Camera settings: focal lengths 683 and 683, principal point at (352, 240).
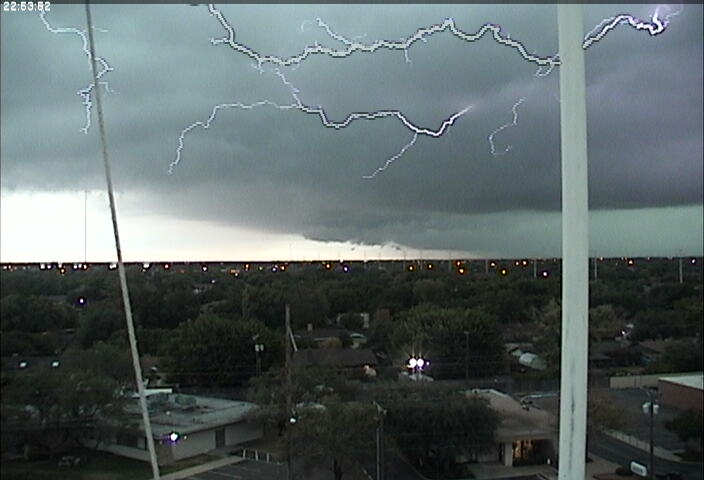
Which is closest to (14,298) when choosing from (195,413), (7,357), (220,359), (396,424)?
(7,357)

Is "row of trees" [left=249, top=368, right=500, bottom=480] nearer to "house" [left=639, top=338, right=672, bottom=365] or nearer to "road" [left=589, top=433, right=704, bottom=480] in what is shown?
"road" [left=589, top=433, right=704, bottom=480]

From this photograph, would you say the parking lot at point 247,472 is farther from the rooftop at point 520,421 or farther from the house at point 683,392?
the house at point 683,392

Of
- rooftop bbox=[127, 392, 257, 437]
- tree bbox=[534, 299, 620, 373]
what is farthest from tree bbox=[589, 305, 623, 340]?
rooftop bbox=[127, 392, 257, 437]

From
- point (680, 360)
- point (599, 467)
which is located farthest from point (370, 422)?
point (680, 360)

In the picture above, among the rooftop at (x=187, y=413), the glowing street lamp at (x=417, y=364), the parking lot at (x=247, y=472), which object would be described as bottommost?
the parking lot at (x=247, y=472)

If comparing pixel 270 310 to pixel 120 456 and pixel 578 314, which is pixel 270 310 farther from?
pixel 578 314

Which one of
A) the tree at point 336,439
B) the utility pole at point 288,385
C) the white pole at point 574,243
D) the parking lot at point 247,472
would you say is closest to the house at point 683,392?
the tree at point 336,439

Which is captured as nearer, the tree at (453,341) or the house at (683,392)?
the house at (683,392)

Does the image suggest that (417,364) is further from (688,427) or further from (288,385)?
(688,427)
